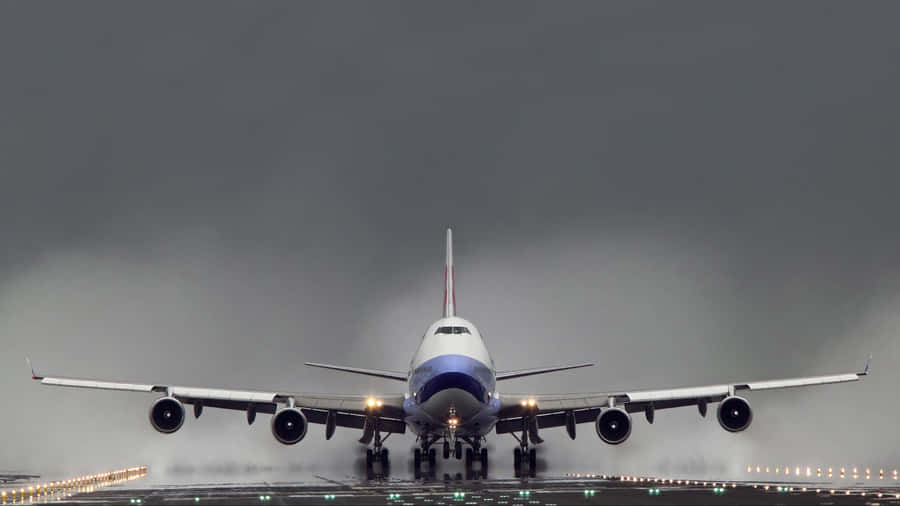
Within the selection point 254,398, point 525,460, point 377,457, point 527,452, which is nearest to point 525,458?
point 525,460

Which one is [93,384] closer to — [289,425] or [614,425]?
[289,425]

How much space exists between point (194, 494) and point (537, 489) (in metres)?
10.7

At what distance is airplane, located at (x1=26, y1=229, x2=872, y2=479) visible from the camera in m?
49.5

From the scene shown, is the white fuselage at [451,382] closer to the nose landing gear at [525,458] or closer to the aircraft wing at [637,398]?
the aircraft wing at [637,398]

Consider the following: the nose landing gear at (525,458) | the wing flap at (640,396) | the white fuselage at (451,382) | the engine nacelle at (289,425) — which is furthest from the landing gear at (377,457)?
the wing flap at (640,396)

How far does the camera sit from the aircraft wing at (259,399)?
5197cm

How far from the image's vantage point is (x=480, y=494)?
109 feet

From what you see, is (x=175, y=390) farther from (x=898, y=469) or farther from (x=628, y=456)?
(x=898, y=469)

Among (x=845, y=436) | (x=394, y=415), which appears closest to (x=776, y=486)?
(x=394, y=415)

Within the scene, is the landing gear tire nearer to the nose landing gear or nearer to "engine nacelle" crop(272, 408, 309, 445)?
the nose landing gear

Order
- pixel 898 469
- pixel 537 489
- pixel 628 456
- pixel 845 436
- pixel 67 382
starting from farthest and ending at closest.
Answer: pixel 845 436
pixel 628 456
pixel 898 469
pixel 67 382
pixel 537 489

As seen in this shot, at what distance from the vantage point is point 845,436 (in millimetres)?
74750

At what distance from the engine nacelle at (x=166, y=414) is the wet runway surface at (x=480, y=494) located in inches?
394

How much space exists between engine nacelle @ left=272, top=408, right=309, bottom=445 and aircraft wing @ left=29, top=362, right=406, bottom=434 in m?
1.09
